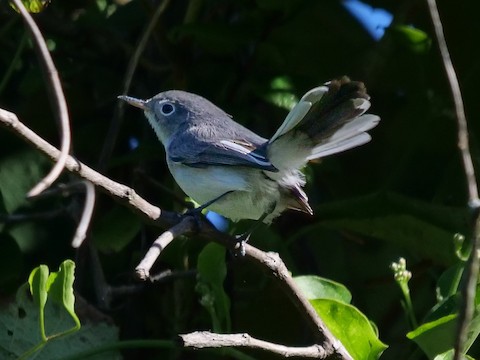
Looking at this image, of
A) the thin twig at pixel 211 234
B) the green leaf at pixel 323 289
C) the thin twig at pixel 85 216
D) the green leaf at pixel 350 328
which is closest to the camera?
the thin twig at pixel 85 216

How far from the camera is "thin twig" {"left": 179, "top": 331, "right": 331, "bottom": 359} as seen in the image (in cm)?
186

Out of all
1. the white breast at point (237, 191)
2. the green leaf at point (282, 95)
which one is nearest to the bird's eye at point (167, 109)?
the green leaf at point (282, 95)

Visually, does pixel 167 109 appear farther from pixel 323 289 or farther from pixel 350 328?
pixel 350 328

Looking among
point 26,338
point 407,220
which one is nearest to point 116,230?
point 26,338

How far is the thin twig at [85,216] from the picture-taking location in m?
1.58

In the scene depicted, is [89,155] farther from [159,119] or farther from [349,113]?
[349,113]

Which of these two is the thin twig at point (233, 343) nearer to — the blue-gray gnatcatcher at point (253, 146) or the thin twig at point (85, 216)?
the thin twig at point (85, 216)

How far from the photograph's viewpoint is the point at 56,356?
2.63m

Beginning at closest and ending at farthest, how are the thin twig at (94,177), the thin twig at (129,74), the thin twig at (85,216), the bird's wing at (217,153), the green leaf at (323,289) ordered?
the thin twig at (85,216)
the thin twig at (94,177)
the green leaf at (323,289)
the bird's wing at (217,153)
the thin twig at (129,74)

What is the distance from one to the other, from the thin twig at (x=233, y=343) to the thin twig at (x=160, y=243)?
165 mm

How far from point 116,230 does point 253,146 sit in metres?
0.58

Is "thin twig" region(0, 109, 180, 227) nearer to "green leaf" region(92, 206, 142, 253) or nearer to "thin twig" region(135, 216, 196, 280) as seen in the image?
"thin twig" region(135, 216, 196, 280)

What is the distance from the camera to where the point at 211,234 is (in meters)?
2.23

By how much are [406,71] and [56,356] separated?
62.0 inches
